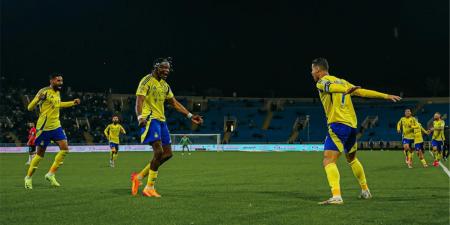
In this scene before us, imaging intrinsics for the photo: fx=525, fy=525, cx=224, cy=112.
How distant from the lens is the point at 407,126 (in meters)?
21.8

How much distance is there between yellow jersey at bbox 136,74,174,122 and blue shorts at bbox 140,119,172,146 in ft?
0.39

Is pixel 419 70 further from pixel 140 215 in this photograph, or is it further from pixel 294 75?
pixel 140 215

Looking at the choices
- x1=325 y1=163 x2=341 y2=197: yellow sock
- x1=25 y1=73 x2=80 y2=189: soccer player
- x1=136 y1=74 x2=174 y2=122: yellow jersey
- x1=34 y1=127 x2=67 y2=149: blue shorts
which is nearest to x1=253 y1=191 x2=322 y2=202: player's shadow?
x1=325 y1=163 x2=341 y2=197: yellow sock

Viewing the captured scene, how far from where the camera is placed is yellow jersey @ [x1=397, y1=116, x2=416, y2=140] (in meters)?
21.7

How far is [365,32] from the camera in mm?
61031

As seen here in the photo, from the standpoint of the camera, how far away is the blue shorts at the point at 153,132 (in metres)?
10.0

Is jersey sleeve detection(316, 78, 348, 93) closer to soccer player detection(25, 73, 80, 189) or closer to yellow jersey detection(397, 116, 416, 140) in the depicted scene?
soccer player detection(25, 73, 80, 189)

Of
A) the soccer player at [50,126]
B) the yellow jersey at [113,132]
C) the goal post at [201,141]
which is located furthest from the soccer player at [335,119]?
the goal post at [201,141]

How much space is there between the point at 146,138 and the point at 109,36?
167 ft

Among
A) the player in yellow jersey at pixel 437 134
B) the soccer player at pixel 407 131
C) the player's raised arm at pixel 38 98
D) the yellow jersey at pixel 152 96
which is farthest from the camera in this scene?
the player in yellow jersey at pixel 437 134

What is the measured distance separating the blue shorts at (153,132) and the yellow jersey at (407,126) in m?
14.0

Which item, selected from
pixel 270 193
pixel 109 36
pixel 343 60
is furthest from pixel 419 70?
→ pixel 270 193

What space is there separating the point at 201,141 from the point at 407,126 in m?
35.9

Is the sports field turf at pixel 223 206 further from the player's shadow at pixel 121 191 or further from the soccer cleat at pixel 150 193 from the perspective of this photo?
the soccer cleat at pixel 150 193
